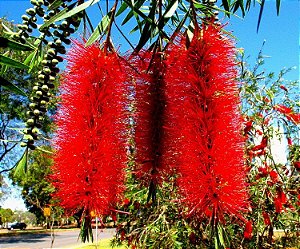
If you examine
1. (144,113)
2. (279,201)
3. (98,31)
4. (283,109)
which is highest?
(283,109)

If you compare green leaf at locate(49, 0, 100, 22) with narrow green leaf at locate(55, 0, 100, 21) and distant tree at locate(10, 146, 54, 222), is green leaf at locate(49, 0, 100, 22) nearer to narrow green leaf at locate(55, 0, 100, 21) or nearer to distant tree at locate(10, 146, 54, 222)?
narrow green leaf at locate(55, 0, 100, 21)

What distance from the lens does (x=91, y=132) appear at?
28.6 inches

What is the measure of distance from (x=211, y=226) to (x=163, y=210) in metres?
2.24

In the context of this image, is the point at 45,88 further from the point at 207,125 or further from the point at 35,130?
the point at 207,125

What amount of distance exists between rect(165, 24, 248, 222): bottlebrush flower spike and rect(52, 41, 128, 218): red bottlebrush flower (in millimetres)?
119

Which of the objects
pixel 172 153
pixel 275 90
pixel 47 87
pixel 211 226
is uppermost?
pixel 275 90

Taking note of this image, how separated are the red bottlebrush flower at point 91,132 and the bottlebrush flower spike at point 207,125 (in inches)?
4.7

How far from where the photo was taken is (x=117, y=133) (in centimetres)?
79

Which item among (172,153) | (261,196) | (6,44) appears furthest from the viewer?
(261,196)

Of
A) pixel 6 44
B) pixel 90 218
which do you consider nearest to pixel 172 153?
pixel 90 218

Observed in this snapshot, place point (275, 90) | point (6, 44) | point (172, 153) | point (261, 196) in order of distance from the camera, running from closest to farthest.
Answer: point (6, 44) < point (172, 153) < point (261, 196) < point (275, 90)

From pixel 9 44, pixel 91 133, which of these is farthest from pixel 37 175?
pixel 9 44

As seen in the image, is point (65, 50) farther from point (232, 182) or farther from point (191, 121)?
point (232, 182)

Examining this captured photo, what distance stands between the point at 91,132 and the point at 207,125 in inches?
8.6
